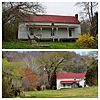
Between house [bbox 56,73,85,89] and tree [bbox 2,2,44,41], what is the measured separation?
0.44m

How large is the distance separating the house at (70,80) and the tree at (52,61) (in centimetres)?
5

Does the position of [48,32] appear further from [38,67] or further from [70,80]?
[70,80]

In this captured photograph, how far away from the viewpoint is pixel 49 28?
6.30 feet

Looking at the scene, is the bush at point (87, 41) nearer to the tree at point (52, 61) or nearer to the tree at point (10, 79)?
the tree at point (52, 61)

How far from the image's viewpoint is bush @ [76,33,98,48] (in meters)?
1.90

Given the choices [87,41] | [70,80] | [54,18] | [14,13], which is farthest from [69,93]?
[14,13]

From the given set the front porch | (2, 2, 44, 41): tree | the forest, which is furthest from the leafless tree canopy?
the forest

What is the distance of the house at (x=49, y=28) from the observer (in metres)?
1.91

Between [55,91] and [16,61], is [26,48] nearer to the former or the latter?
[16,61]

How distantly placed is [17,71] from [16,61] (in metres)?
0.07

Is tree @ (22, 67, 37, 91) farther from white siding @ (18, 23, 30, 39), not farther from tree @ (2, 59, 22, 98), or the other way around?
white siding @ (18, 23, 30, 39)

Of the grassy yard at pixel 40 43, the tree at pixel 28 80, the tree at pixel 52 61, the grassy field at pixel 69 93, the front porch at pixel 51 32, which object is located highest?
the front porch at pixel 51 32

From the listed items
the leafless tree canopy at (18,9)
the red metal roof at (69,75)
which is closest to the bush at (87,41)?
the red metal roof at (69,75)

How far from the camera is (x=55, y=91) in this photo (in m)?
1.92
